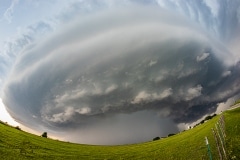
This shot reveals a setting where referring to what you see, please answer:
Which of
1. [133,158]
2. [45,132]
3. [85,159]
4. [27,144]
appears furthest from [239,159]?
[45,132]

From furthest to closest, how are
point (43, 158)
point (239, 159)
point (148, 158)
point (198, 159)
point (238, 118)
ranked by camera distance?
point (238, 118) → point (148, 158) → point (43, 158) → point (198, 159) → point (239, 159)

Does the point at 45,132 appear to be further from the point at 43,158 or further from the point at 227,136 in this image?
the point at 227,136

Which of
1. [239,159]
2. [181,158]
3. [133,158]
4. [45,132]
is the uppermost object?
[45,132]

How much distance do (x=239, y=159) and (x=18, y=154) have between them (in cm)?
3646

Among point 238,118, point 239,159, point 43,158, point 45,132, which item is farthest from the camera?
point 45,132

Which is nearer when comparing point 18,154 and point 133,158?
point 18,154

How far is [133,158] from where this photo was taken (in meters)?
68.4

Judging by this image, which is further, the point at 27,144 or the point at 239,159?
the point at 27,144

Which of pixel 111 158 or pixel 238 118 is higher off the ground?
pixel 238 118

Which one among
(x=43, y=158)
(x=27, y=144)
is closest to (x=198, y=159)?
(x=43, y=158)

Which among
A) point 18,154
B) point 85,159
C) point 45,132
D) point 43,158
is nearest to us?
point 18,154

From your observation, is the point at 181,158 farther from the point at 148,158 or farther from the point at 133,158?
the point at 133,158

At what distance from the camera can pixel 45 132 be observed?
145 m

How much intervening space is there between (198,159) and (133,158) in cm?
2331
